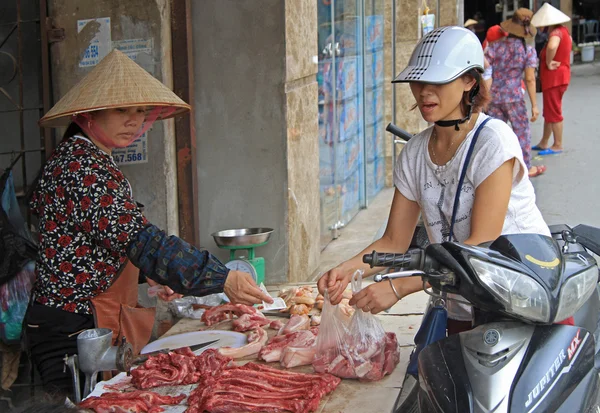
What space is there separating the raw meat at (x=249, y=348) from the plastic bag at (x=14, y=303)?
3.67ft

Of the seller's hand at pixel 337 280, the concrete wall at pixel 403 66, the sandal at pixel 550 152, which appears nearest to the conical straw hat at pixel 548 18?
the sandal at pixel 550 152

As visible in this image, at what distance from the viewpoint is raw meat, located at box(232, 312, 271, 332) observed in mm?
4504

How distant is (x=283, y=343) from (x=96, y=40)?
2.68m

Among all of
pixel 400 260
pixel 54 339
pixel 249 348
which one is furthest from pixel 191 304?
pixel 400 260

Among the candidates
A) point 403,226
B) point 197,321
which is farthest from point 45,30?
point 403,226

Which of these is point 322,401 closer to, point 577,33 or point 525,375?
point 525,375

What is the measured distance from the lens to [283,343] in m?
4.12

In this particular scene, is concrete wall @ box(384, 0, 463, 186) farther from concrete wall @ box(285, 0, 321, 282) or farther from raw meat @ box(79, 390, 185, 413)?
raw meat @ box(79, 390, 185, 413)

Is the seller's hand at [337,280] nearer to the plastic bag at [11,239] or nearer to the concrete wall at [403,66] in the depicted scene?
the plastic bag at [11,239]

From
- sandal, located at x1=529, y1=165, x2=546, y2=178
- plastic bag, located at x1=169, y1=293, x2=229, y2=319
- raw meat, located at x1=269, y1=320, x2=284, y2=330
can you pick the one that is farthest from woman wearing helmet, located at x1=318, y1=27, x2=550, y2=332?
sandal, located at x1=529, y1=165, x2=546, y2=178

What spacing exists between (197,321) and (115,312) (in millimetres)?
1009

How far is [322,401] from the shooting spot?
3525mm

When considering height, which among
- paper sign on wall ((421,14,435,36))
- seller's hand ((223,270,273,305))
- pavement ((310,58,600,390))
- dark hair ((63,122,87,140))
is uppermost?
paper sign on wall ((421,14,435,36))

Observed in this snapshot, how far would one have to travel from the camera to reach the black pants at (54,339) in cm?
383
